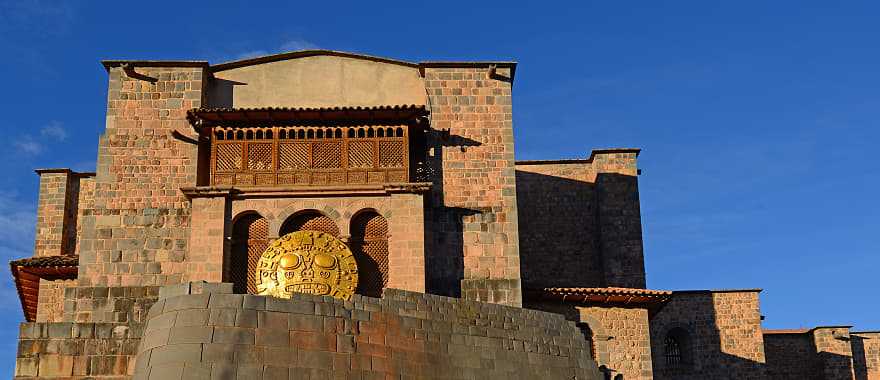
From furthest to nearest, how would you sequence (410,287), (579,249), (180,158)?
(579,249) < (180,158) < (410,287)

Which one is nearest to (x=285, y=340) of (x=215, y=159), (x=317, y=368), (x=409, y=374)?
(x=317, y=368)

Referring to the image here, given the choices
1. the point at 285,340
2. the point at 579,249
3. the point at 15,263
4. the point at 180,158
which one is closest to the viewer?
the point at 285,340

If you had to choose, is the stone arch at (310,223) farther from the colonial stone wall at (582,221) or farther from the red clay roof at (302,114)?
the colonial stone wall at (582,221)

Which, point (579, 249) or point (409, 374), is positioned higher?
point (579, 249)

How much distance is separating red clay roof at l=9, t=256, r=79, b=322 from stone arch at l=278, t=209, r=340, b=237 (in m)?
6.20

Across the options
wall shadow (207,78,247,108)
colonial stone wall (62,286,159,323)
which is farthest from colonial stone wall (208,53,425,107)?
colonial stone wall (62,286,159,323)

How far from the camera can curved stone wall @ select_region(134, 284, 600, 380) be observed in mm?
17031

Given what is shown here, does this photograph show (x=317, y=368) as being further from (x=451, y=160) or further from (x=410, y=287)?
(x=451, y=160)

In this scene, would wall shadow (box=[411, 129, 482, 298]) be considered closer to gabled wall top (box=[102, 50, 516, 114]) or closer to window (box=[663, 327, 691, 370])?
gabled wall top (box=[102, 50, 516, 114])

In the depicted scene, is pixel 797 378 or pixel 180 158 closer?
pixel 180 158

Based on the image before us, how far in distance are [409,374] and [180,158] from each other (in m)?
10.2

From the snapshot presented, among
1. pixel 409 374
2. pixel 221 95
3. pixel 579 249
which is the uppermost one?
pixel 221 95

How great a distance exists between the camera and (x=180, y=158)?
2658 cm

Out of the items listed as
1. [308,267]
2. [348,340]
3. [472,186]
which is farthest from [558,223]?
[348,340]
